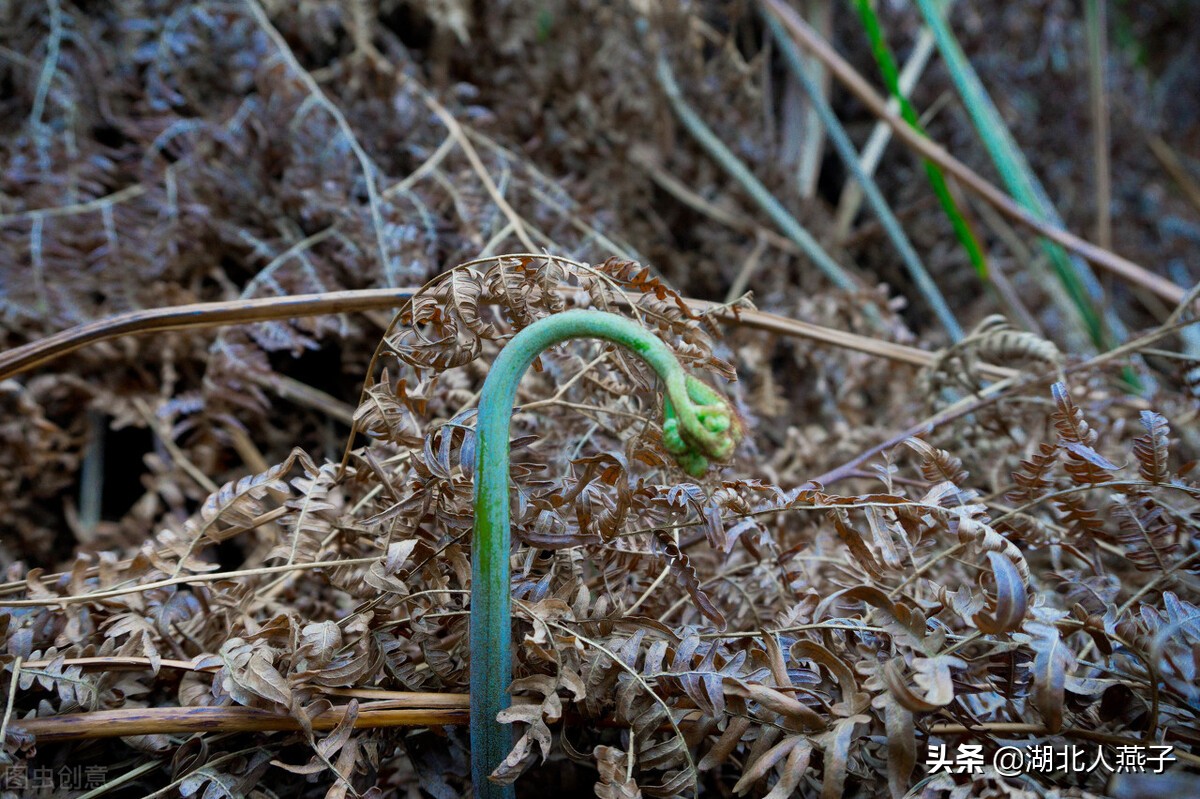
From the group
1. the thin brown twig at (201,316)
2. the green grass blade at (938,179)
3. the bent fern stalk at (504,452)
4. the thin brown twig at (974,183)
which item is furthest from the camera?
the green grass blade at (938,179)

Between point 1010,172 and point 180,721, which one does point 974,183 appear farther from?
point 180,721

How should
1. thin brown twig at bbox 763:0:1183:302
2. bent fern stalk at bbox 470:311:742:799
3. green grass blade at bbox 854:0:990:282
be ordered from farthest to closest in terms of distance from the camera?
green grass blade at bbox 854:0:990:282 < thin brown twig at bbox 763:0:1183:302 < bent fern stalk at bbox 470:311:742:799

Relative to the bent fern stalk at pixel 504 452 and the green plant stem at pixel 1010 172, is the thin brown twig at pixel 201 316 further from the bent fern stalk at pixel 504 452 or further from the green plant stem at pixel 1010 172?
the green plant stem at pixel 1010 172

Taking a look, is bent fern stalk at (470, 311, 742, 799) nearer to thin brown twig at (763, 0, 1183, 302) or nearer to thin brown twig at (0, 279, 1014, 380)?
thin brown twig at (0, 279, 1014, 380)

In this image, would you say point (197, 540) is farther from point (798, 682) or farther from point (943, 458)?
point (943, 458)

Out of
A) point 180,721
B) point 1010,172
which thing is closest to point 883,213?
point 1010,172

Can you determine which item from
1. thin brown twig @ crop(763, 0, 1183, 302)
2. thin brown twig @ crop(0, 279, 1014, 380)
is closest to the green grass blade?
thin brown twig @ crop(763, 0, 1183, 302)

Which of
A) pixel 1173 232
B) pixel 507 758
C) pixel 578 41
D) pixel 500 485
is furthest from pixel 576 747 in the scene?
pixel 1173 232

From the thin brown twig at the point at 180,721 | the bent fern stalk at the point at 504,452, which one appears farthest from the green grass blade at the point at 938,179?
the thin brown twig at the point at 180,721
